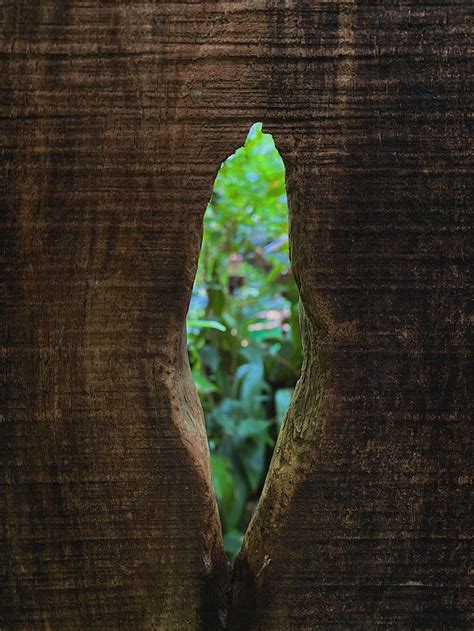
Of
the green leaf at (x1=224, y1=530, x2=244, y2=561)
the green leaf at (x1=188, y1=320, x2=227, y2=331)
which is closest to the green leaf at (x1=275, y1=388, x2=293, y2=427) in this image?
the green leaf at (x1=224, y1=530, x2=244, y2=561)

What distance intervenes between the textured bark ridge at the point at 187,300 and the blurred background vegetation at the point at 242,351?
→ 1.42 m

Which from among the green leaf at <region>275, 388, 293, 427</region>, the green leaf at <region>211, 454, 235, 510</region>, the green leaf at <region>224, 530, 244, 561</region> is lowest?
the green leaf at <region>224, 530, 244, 561</region>

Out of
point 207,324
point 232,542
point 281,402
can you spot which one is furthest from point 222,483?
point 207,324

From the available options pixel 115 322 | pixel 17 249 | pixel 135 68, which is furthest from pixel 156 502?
pixel 135 68

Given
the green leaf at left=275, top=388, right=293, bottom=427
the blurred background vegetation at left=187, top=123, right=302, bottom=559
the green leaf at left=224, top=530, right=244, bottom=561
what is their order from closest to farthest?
the green leaf at left=224, top=530, right=244, bottom=561
the blurred background vegetation at left=187, top=123, right=302, bottom=559
the green leaf at left=275, top=388, right=293, bottom=427

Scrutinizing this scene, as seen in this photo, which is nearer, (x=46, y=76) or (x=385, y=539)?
(x=46, y=76)

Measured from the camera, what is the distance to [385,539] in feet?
3.64

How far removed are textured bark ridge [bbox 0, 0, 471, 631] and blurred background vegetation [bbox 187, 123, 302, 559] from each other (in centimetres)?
142

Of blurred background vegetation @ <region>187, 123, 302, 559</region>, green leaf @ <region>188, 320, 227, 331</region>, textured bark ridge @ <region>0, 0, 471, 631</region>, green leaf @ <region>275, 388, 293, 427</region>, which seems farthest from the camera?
green leaf @ <region>275, 388, 293, 427</region>

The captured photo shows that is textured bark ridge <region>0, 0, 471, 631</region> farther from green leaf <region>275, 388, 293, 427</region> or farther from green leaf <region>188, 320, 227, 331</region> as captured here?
green leaf <region>275, 388, 293, 427</region>

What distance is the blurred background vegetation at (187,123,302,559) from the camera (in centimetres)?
274

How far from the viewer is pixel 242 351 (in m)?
3.16

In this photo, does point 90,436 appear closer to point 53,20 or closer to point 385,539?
point 385,539

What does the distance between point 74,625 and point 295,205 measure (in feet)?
2.40
